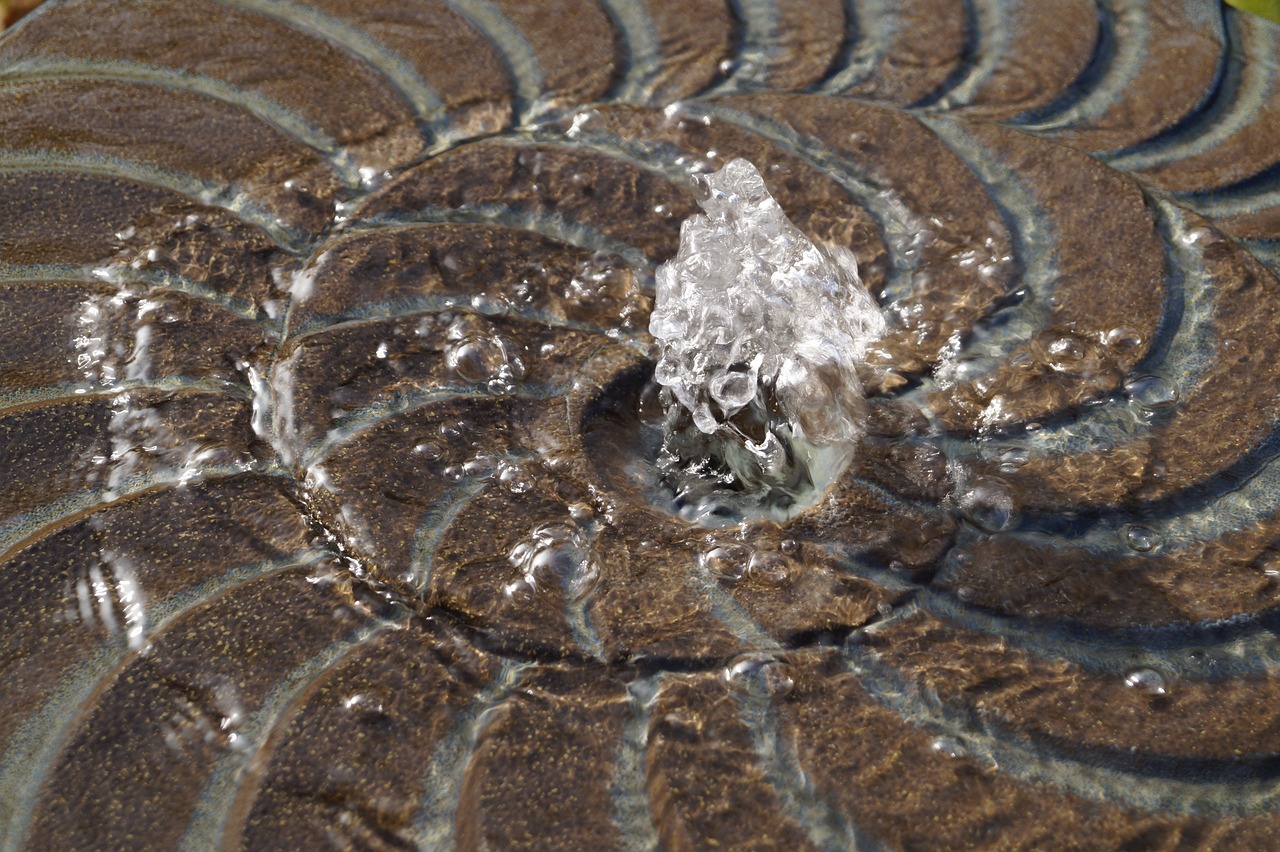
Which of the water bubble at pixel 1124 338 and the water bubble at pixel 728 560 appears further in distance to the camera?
the water bubble at pixel 1124 338

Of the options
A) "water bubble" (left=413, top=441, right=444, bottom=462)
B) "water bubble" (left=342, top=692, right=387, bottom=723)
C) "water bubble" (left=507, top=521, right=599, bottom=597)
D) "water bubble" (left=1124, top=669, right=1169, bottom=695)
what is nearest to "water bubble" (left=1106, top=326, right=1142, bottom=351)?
"water bubble" (left=1124, top=669, right=1169, bottom=695)

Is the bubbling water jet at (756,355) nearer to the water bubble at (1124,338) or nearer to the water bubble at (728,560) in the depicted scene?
the water bubble at (728,560)

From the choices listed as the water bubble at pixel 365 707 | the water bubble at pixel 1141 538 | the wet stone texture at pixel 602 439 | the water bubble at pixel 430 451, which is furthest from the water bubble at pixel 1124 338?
the water bubble at pixel 365 707

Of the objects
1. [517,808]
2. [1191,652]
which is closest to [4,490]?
[517,808]

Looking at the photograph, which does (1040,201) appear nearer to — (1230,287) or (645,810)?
(1230,287)

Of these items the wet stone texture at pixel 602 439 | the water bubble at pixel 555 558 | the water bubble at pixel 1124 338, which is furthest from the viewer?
the water bubble at pixel 1124 338

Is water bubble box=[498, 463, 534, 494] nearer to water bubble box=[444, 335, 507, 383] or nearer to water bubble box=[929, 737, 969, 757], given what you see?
water bubble box=[444, 335, 507, 383]

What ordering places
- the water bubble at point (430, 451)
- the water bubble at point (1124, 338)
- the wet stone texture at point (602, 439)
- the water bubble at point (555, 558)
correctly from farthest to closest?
the water bubble at point (1124, 338) → the water bubble at point (430, 451) → the water bubble at point (555, 558) → the wet stone texture at point (602, 439)

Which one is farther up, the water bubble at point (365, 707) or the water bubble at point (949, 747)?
the water bubble at point (949, 747)
